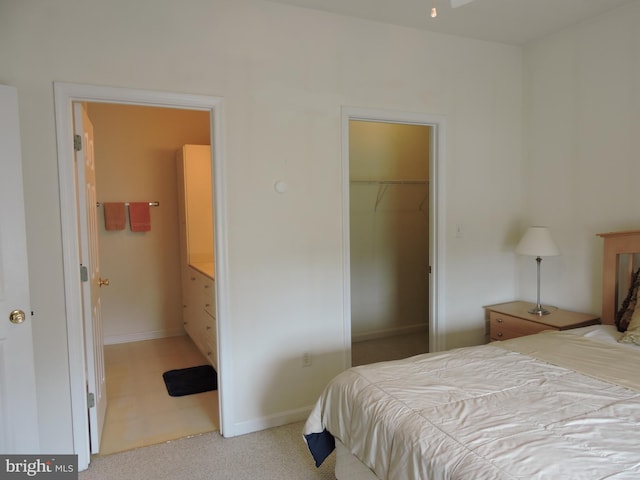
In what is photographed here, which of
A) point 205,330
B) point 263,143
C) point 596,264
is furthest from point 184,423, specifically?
point 596,264

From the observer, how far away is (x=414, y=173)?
16.2 feet

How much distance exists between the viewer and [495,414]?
1.58 metres

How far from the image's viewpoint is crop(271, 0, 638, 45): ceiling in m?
2.77

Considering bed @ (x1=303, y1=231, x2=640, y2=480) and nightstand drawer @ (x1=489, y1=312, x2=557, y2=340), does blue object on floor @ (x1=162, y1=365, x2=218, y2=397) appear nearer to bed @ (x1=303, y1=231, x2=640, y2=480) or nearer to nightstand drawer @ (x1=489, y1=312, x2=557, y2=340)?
bed @ (x1=303, y1=231, x2=640, y2=480)

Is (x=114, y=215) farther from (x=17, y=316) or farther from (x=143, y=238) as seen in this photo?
(x=17, y=316)

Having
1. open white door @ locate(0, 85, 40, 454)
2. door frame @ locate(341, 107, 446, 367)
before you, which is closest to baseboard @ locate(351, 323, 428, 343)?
door frame @ locate(341, 107, 446, 367)

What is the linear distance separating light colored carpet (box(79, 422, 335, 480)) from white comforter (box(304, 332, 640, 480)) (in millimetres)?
539

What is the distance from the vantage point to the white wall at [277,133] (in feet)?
7.57

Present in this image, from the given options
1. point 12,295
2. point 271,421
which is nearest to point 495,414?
point 271,421

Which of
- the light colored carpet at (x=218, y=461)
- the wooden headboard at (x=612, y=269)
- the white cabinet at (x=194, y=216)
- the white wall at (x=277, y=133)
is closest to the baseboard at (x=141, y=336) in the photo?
the white cabinet at (x=194, y=216)

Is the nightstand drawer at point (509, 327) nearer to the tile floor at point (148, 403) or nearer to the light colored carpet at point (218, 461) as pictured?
the light colored carpet at point (218, 461)

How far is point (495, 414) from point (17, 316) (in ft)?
6.82

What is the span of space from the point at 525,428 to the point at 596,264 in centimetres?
215

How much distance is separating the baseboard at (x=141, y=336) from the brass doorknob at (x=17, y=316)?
9.50 feet
